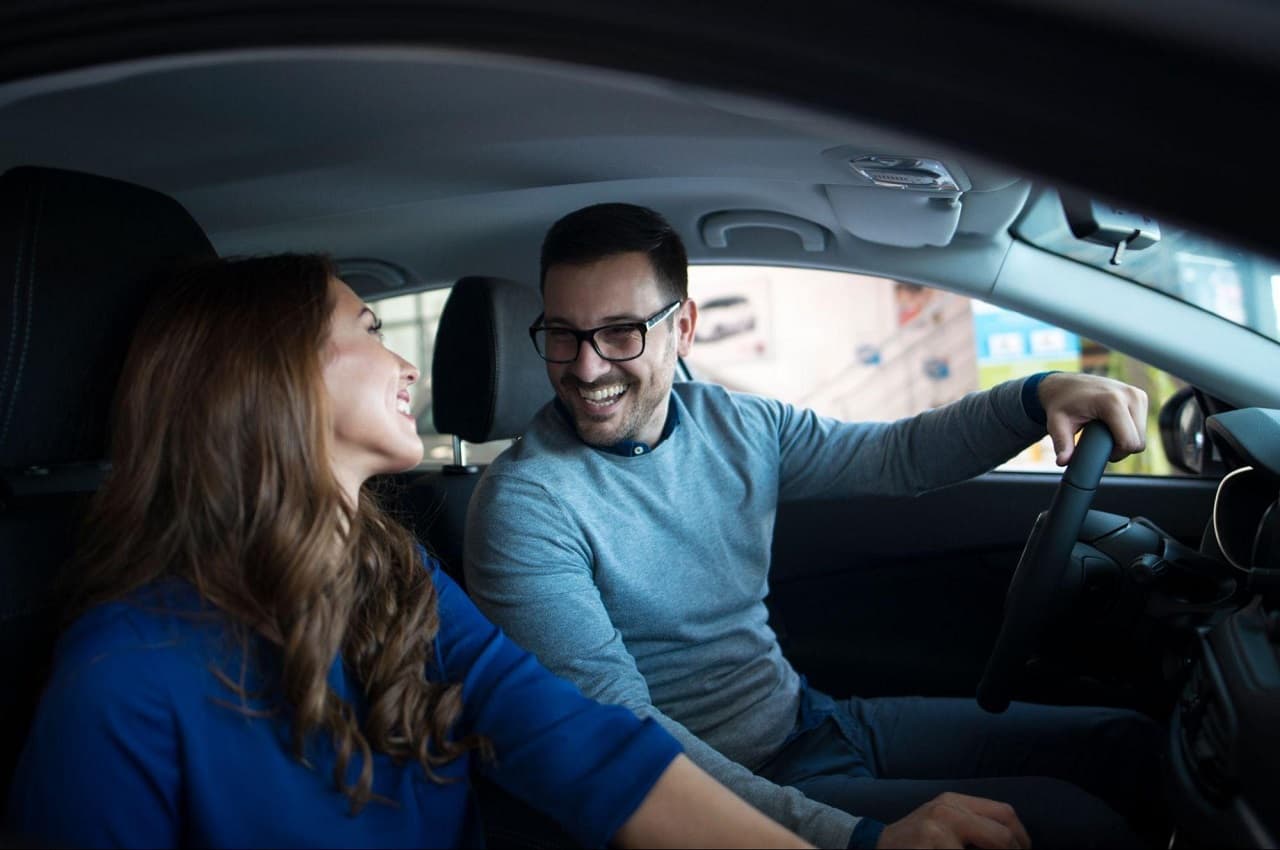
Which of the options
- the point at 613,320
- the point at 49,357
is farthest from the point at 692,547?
the point at 49,357

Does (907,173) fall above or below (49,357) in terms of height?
above

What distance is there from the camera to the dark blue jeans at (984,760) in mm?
1492

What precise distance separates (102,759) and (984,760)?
1.38 meters

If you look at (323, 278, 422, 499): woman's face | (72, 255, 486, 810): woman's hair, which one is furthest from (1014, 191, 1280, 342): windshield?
(72, 255, 486, 810): woman's hair

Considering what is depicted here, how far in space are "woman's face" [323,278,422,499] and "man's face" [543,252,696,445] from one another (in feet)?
1.56

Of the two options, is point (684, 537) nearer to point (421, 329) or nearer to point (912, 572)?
point (912, 572)

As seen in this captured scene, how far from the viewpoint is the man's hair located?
69.4 inches

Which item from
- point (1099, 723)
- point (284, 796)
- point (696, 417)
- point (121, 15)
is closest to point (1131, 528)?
point (1099, 723)

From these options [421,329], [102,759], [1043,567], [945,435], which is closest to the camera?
[102,759]

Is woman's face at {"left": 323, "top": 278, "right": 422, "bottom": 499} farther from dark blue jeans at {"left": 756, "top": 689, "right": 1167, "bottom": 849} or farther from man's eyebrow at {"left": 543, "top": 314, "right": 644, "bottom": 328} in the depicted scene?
dark blue jeans at {"left": 756, "top": 689, "right": 1167, "bottom": 849}

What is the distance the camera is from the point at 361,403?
124cm

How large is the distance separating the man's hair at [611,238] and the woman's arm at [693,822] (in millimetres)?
958

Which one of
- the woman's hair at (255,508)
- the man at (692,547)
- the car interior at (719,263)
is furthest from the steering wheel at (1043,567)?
the woman's hair at (255,508)

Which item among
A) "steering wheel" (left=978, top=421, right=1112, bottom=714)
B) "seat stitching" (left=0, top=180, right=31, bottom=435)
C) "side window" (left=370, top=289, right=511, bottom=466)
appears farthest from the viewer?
"side window" (left=370, top=289, right=511, bottom=466)
